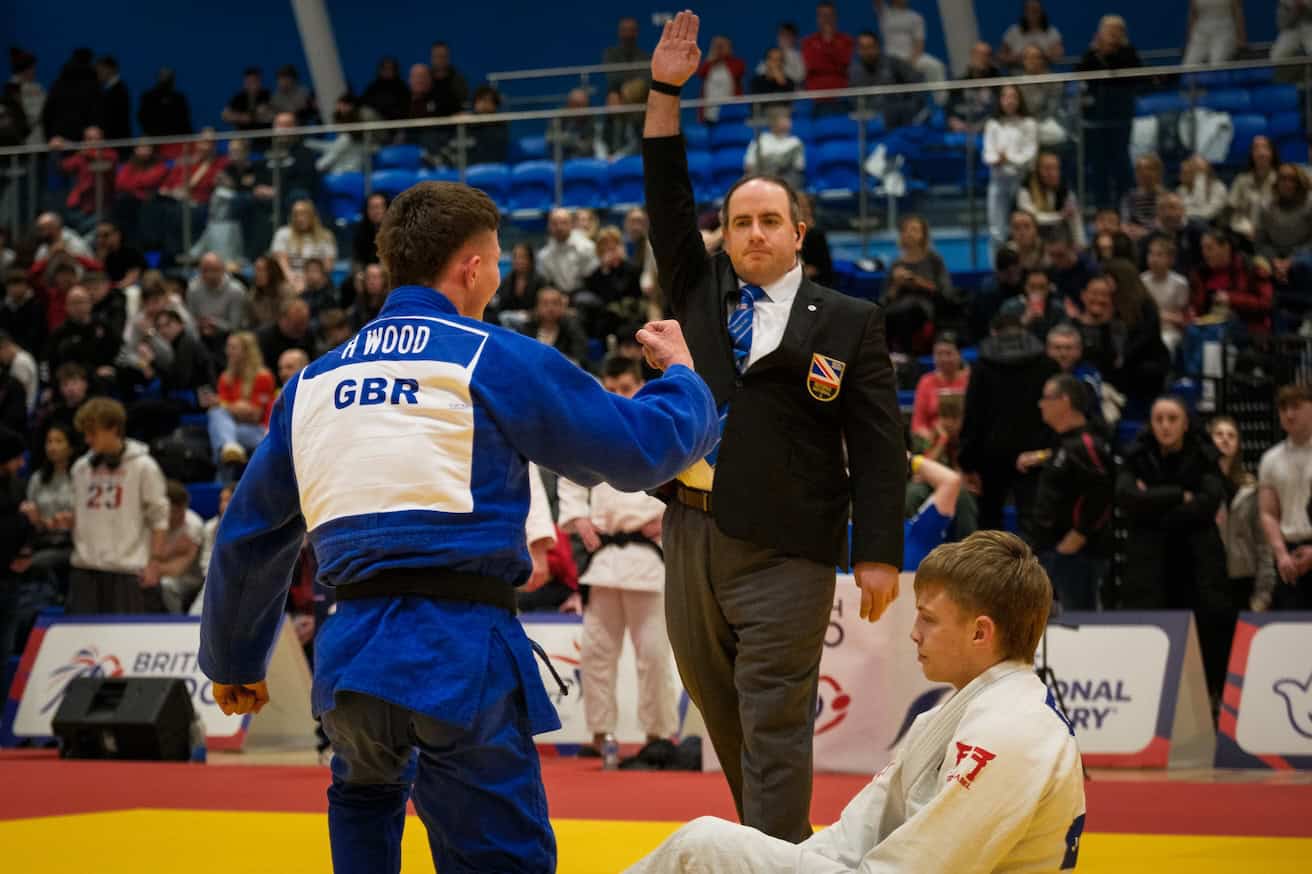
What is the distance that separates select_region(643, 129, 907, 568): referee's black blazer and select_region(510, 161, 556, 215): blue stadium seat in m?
10.1

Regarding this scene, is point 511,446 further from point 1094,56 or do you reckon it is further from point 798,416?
point 1094,56

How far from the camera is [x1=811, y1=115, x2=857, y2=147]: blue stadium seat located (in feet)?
44.5

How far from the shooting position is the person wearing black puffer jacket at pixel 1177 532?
30.5 feet

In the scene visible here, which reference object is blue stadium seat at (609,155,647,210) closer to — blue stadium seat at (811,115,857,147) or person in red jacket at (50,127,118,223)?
blue stadium seat at (811,115,857,147)

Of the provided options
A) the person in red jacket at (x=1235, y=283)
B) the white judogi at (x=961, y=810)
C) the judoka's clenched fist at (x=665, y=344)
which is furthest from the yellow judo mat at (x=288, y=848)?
the person in red jacket at (x=1235, y=283)

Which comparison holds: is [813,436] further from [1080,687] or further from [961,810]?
[1080,687]

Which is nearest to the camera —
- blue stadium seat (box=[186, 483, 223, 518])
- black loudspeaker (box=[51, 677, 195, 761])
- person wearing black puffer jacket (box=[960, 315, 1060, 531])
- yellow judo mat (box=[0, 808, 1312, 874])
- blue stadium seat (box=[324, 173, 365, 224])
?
yellow judo mat (box=[0, 808, 1312, 874])

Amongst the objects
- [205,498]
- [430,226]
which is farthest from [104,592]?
[430,226]

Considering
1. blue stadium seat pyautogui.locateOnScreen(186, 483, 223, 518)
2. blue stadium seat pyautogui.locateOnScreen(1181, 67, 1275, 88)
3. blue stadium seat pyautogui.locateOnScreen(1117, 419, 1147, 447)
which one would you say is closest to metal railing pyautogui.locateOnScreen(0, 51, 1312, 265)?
blue stadium seat pyautogui.locateOnScreen(1181, 67, 1275, 88)

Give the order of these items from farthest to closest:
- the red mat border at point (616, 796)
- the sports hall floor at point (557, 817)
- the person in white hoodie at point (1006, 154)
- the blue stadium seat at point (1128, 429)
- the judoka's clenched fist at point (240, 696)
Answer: the person in white hoodie at point (1006, 154)
the blue stadium seat at point (1128, 429)
the red mat border at point (616, 796)
the sports hall floor at point (557, 817)
the judoka's clenched fist at point (240, 696)

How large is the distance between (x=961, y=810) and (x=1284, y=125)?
35.3ft

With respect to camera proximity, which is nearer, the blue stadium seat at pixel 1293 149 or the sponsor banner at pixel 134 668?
the sponsor banner at pixel 134 668

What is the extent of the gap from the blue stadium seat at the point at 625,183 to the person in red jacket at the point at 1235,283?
182 inches

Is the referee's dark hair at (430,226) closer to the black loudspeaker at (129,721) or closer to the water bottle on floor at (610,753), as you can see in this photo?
the water bottle on floor at (610,753)
